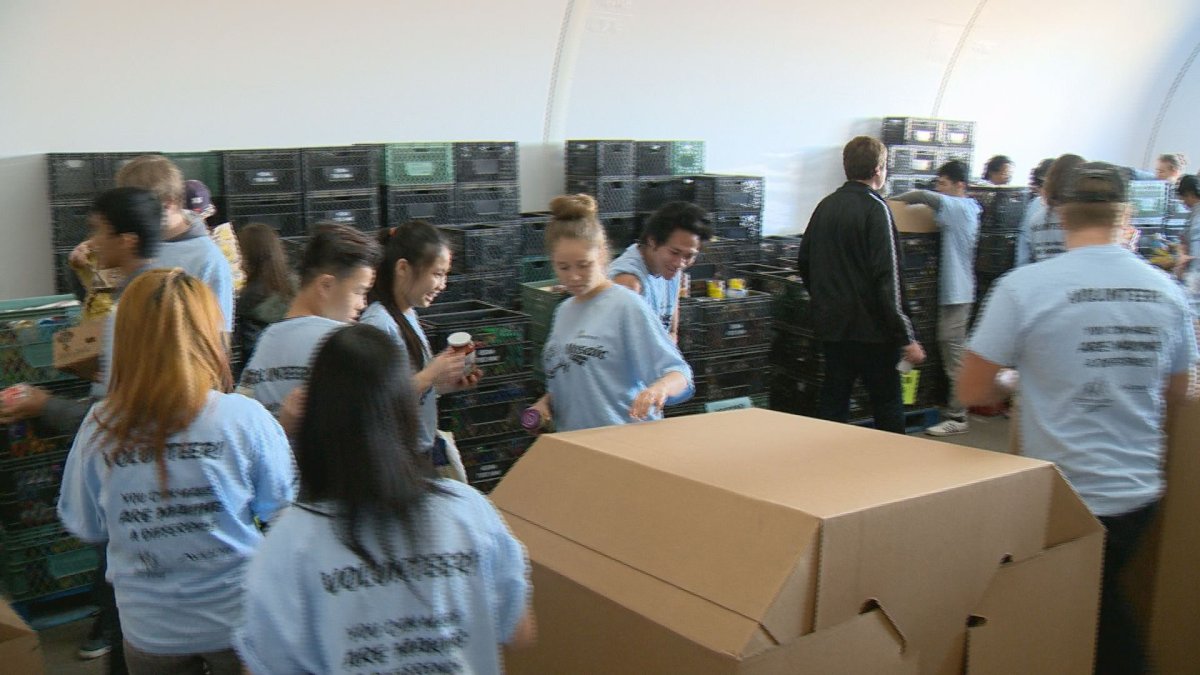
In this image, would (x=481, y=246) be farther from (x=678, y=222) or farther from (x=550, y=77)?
(x=678, y=222)

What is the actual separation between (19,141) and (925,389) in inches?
214

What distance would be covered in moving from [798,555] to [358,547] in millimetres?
637

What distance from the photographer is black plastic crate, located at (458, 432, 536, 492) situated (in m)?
4.80

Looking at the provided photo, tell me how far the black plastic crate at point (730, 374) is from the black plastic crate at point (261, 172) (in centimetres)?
228

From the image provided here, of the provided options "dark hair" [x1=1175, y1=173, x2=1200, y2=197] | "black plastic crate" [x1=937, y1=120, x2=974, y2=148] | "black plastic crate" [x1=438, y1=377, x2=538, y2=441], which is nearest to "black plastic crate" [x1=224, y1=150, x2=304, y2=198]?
"black plastic crate" [x1=438, y1=377, x2=538, y2=441]

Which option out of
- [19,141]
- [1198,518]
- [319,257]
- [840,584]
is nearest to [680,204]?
[319,257]

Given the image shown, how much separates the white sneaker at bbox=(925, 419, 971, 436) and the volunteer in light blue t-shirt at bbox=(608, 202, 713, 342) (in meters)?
3.59

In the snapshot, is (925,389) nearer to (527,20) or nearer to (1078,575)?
(527,20)

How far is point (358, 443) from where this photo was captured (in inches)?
58.3

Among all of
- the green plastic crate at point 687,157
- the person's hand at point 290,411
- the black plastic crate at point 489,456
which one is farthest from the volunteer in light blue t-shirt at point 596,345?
the green plastic crate at point 687,157

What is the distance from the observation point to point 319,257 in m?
2.90

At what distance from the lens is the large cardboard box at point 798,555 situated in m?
1.56

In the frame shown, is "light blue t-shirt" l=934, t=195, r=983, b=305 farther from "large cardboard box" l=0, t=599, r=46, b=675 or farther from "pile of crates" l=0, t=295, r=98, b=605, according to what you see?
"large cardboard box" l=0, t=599, r=46, b=675

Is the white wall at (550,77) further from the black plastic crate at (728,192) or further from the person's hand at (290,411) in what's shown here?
the person's hand at (290,411)
